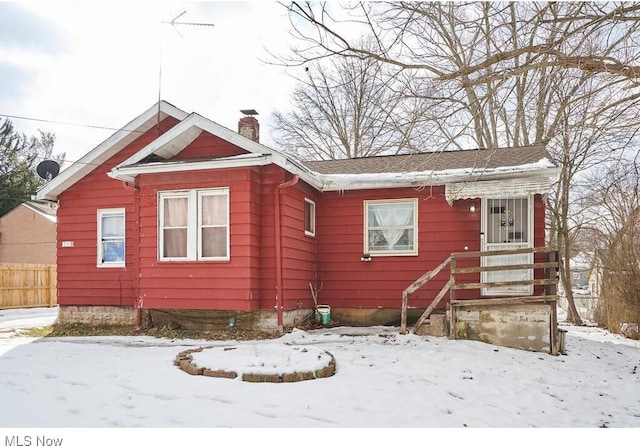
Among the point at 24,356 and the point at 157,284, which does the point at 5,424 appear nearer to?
the point at 24,356

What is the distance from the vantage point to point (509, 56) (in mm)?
4992

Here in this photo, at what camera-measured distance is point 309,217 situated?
33.5 feet

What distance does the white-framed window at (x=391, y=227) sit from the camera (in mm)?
9891

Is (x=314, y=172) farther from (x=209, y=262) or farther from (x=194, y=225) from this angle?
(x=209, y=262)

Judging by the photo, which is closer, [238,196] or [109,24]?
[109,24]

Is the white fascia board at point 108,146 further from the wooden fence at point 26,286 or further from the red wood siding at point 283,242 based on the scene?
the wooden fence at point 26,286

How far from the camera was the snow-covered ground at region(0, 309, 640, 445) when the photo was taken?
4.15 metres

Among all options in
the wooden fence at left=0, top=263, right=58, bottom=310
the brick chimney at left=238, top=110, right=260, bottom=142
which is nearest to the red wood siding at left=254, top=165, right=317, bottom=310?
the brick chimney at left=238, top=110, right=260, bottom=142

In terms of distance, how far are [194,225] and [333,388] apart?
15.6 feet

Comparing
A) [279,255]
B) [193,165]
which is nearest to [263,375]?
[279,255]

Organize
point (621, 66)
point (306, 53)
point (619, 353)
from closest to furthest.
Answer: point (621, 66), point (306, 53), point (619, 353)

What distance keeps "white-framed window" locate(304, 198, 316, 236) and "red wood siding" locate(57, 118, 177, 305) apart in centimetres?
365
